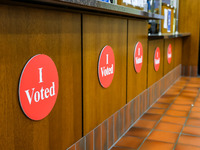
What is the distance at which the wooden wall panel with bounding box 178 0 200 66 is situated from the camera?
22.5 ft

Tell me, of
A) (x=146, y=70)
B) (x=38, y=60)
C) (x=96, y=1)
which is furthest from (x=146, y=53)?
(x=38, y=60)

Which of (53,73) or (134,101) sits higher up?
(53,73)

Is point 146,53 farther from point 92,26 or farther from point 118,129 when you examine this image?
point 92,26

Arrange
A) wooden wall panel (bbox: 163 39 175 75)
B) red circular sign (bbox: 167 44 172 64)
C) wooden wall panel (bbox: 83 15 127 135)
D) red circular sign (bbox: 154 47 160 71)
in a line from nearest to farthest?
wooden wall panel (bbox: 83 15 127 135)
red circular sign (bbox: 154 47 160 71)
wooden wall panel (bbox: 163 39 175 75)
red circular sign (bbox: 167 44 172 64)

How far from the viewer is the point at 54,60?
1.73m

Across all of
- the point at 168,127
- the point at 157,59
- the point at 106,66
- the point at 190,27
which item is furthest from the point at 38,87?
the point at 190,27

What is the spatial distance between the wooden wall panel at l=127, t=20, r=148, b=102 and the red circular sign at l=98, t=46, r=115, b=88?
55cm

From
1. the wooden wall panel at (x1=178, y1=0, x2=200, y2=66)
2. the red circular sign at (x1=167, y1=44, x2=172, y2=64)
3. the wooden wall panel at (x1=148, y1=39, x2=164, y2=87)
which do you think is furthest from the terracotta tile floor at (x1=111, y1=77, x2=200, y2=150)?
the wooden wall panel at (x1=178, y1=0, x2=200, y2=66)

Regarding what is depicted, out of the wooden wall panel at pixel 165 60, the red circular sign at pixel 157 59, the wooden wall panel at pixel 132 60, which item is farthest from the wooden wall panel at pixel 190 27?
the wooden wall panel at pixel 132 60

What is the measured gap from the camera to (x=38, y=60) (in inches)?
61.2

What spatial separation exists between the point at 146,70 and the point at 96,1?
2.19 metres

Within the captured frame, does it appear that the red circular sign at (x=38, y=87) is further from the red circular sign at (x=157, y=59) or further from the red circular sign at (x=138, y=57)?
the red circular sign at (x=157, y=59)

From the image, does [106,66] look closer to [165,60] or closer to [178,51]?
[165,60]

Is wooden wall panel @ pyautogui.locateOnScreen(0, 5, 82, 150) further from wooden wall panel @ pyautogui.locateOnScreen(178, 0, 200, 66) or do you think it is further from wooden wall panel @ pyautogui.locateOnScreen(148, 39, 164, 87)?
wooden wall panel @ pyautogui.locateOnScreen(178, 0, 200, 66)
